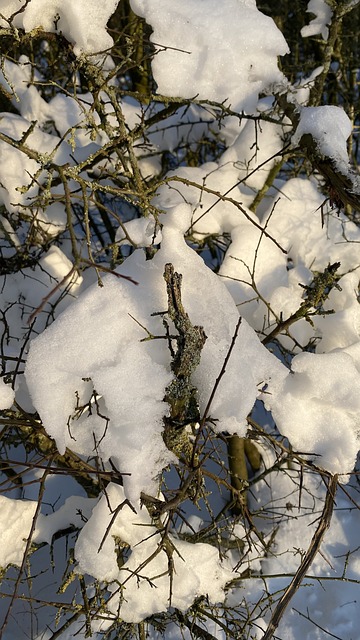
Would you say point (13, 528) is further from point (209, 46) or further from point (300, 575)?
point (209, 46)

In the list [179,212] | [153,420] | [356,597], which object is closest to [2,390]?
[153,420]

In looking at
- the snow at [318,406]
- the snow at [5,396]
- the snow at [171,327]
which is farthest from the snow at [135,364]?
the snow at [318,406]

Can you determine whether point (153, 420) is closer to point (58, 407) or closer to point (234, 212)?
point (58, 407)

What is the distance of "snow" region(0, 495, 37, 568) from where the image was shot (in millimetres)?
2312

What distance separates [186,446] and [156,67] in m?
1.30

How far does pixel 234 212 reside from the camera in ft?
9.04

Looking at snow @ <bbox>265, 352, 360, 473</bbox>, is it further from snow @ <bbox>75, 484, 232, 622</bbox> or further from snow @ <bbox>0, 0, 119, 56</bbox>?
snow @ <bbox>0, 0, 119, 56</bbox>

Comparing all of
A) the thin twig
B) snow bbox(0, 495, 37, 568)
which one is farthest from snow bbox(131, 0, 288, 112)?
snow bbox(0, 495, 37, 568)

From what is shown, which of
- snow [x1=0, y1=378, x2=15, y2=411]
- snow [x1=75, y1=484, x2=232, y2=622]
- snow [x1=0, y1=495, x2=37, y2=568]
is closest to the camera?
snow [x1=0, y1=378, x2=15, y2=411]

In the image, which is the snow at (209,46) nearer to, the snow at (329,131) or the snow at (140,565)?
the snow at (329,131)

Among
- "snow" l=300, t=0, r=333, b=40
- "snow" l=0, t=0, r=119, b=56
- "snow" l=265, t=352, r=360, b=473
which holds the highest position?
"snow" l=300, t=0, r=333, b=40

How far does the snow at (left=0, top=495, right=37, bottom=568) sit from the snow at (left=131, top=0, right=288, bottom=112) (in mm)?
1728

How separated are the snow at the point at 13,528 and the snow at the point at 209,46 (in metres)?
1.73

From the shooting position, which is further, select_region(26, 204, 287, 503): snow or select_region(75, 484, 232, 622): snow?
select_region(75, 484, 232, 622): snow
